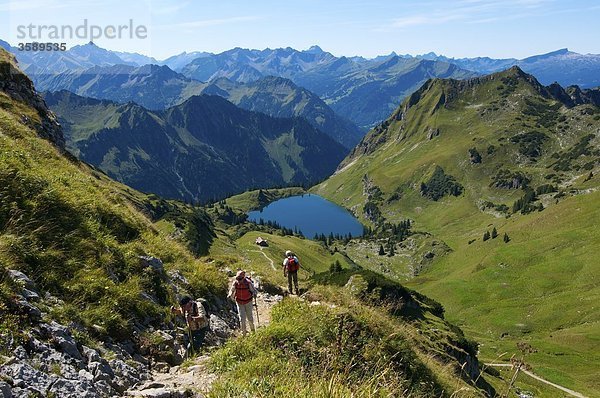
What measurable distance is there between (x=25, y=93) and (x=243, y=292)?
4161 cm

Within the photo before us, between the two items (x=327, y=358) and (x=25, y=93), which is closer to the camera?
(x=327, y=358)

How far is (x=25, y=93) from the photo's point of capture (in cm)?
4494

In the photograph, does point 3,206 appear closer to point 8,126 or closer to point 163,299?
point 163,299

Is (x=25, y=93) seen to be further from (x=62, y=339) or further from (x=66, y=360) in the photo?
(x=66, y=360)

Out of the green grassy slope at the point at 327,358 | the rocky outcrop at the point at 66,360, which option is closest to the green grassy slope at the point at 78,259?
the rocky outcrop at the point at 66,360

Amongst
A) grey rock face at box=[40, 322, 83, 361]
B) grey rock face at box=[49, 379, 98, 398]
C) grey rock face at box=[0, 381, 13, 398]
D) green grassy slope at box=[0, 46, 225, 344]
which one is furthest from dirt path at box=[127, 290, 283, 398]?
grey rock face at box=[0, 381, 13, 398]

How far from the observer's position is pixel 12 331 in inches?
370

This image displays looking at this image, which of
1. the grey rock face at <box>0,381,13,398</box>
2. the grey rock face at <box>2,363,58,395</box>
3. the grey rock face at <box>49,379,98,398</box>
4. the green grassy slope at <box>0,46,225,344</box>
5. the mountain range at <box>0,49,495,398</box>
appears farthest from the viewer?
the green grassy slope at <box>0,46,225,344</box>

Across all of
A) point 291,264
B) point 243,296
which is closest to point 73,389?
point 243,296

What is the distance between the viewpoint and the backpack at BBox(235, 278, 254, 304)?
17156mm

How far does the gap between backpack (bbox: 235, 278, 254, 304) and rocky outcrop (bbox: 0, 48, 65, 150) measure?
3219cm

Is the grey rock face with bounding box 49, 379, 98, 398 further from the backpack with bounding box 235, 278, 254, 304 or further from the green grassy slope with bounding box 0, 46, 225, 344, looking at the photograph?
the backpack with bounding box 235, 278, 254, 304

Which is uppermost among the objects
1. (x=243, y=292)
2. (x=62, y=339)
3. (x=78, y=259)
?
(x=78, y=259)

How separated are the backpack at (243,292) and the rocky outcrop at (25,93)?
32191 millimetres
